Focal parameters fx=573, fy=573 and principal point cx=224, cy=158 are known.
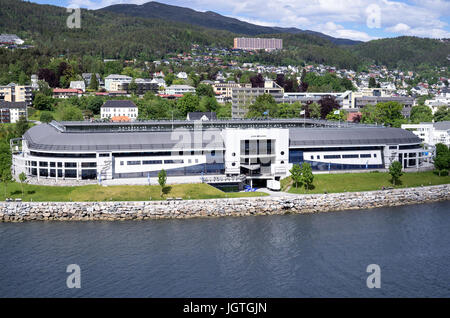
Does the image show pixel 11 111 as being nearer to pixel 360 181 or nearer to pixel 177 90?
pixel 177 90

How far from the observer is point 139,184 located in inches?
2149

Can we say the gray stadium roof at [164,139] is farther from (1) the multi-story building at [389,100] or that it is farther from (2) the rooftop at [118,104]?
(1) the multi-story building at [389,100]

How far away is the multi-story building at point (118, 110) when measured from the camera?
111 metres

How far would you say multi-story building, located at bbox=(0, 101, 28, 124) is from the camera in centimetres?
10625

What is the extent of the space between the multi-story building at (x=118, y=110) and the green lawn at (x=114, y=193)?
5699 cm

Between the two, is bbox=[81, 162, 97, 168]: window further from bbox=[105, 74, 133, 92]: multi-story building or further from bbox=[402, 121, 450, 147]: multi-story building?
bbox=[105, 74, 133, 92]: multi-story building

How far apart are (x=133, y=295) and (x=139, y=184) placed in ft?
73.0

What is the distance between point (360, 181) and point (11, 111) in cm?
7336

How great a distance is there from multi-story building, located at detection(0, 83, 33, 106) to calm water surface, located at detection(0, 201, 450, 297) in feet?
263

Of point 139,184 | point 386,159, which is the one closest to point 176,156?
point 139,184

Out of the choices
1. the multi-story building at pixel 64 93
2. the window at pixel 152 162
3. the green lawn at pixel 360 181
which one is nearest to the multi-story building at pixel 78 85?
the multi-story building at pixel 64 93

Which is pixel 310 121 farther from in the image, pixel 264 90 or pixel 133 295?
pixel 264 90

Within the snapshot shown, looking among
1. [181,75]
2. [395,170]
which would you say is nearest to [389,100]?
[181,75]

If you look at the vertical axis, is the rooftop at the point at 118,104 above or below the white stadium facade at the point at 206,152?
above
